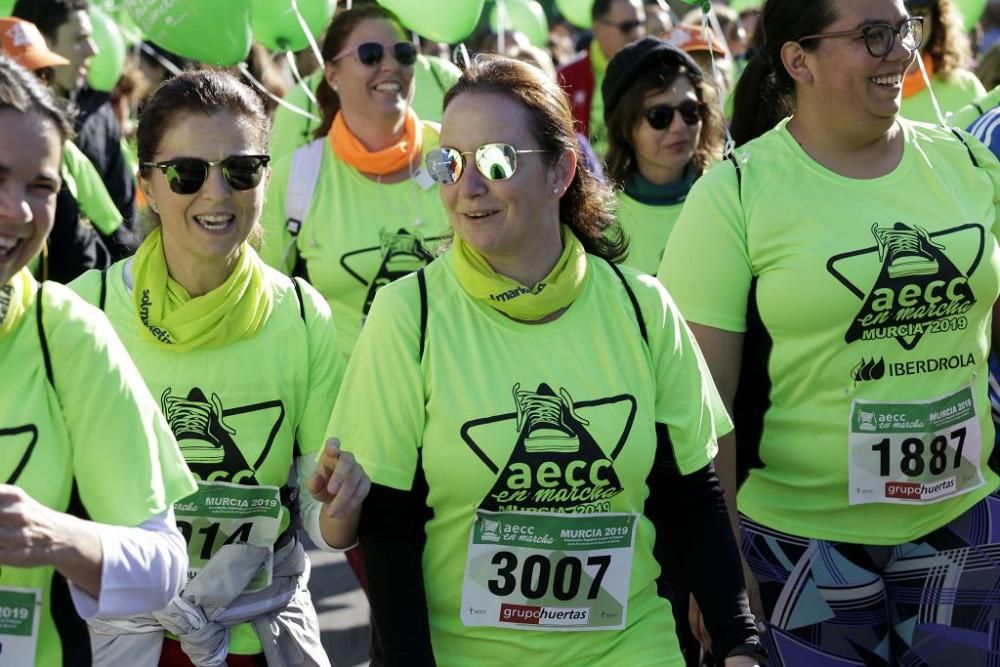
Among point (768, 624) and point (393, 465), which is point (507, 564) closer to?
point (393, 465)

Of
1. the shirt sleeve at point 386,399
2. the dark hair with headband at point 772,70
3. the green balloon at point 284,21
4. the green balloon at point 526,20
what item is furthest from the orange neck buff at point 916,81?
the green balloon at point 526,20

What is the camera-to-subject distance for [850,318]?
3.63 metres

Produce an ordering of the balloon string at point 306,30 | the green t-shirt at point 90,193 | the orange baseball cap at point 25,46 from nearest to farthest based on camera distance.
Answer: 1. the orange baseball cap at point 25,46
2. the balloon string at point 306,30
3. the green t-shirt at point 90,193

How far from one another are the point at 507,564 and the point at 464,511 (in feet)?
0.46

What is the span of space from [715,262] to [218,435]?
1261 mm

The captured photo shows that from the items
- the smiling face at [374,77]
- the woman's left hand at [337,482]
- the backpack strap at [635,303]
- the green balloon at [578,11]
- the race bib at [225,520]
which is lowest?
the race bib at [225,520]

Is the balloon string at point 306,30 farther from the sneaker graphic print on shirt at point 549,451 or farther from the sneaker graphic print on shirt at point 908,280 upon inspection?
the sneaker graphic print on shirt at point 549,451

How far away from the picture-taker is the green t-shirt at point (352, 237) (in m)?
5.45

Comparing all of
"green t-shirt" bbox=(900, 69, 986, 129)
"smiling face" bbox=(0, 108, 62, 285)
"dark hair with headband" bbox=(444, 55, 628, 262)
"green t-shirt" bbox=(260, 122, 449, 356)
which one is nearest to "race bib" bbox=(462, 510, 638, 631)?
"dark hair with headband" bbox=(444, 55, 628, 262)

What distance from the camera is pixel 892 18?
373 centimetres

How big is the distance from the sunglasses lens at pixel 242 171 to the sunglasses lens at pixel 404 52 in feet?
6.90

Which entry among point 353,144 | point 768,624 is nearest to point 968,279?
point 768,624

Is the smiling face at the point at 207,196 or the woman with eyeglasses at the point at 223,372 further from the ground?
the smiling face at the point at 207,196

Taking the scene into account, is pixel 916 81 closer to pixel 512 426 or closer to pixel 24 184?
pixel 512 426
